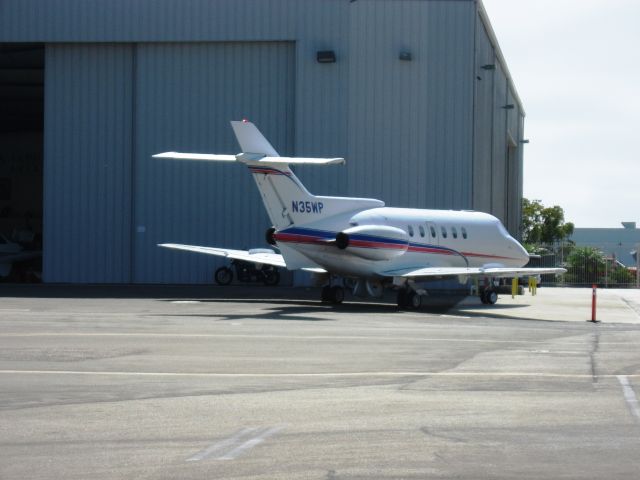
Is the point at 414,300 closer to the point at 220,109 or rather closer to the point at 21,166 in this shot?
the point at 220,109

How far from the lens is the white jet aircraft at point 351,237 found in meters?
28.4

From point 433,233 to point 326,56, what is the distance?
12.1 meters

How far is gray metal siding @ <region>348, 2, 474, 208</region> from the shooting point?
42438 mm

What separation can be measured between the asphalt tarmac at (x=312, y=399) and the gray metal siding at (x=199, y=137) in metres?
19.5

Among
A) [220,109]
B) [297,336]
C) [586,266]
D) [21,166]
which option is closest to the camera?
[297,336]

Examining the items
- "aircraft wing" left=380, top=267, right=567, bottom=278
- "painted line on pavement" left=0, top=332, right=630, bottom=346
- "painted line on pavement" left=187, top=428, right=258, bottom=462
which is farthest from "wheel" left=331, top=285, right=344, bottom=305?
"painted line on pavement" left=187, top=428, right=258, bottom=462

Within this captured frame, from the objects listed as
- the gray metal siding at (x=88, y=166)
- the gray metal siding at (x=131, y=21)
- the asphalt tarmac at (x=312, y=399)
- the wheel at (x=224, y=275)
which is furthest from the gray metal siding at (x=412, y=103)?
the asphalt tarmac at (x=312, y=399)

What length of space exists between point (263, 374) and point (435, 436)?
5063 mm

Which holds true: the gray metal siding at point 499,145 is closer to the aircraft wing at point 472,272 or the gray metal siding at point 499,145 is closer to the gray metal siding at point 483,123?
the gray metal siding at point 483,123

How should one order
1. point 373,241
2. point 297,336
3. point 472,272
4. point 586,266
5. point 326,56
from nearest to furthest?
point 297,336, point 472,272, point 373,241, point 326,56, point 586,266

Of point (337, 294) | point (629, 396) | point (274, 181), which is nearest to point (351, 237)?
point (274, 181)

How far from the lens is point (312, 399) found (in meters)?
12.2

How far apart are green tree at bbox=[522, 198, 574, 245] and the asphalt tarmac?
70461 millimetres

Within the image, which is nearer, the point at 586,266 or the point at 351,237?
the point at 351,237
